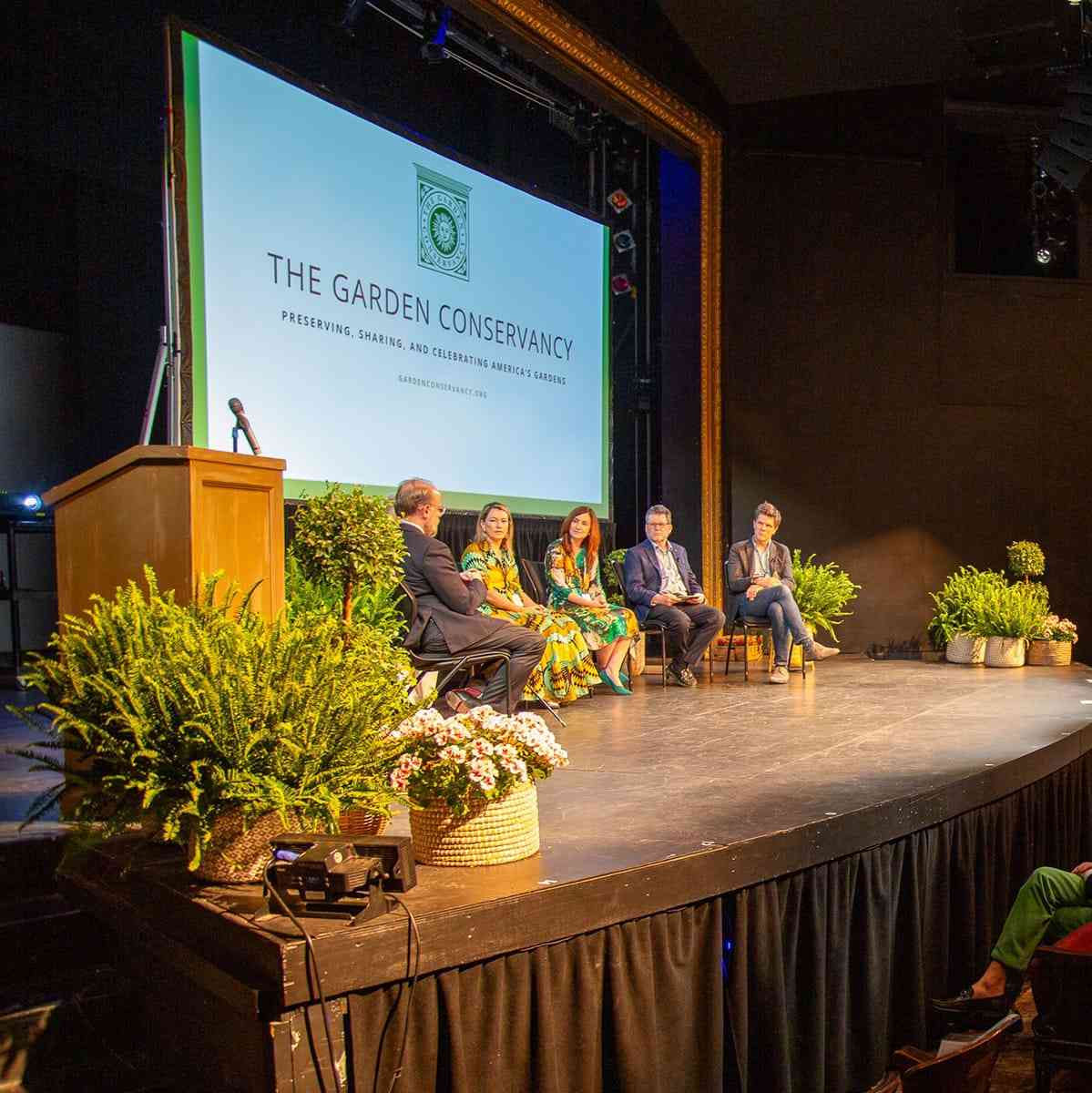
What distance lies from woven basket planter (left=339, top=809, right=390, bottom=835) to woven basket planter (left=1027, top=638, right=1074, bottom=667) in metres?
6.49

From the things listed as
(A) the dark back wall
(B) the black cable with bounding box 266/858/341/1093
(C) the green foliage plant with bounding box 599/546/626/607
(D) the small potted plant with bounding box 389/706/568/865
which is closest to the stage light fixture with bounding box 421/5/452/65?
(C) the green foliage plant with bounding box 599/546/626/607

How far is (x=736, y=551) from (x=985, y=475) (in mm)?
3662

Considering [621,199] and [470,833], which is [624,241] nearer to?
[621,199]

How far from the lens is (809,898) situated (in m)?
2.92

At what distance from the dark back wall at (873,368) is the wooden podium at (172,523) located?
259 inches

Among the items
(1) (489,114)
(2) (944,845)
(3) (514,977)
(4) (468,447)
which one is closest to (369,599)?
(4) (468,447)

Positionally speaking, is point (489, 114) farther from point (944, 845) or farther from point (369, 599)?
point (944, 845)

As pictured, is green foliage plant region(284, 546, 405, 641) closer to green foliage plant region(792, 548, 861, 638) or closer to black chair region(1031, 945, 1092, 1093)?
black chair region(1031, 945, 1092, 1093)

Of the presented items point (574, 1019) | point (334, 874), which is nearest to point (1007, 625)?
point (574, 1019)

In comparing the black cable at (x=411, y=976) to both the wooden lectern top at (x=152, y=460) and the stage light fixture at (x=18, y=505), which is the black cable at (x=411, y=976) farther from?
the stage light fixture at (x=18, y=505)

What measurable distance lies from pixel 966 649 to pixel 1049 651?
21.2 inches

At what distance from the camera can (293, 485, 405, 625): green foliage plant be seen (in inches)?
149

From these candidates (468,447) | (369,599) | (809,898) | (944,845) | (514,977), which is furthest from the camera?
(468,447)

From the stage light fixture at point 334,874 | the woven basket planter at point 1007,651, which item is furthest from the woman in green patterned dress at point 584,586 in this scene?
the stage light fixture at point 334,874
